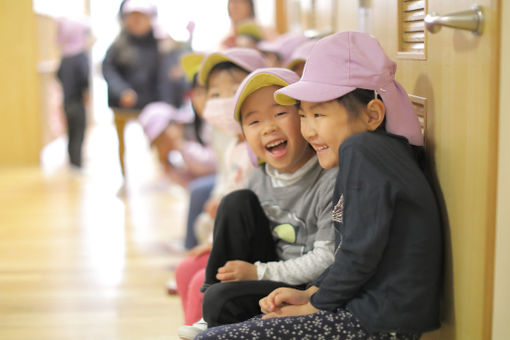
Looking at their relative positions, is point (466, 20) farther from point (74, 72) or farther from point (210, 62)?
point (74, 72)

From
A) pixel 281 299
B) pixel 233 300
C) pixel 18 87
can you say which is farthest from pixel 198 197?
pixel 18 87

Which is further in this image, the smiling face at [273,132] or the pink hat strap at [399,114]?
the smiling face at [273,132]

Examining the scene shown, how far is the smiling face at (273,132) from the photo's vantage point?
1.54m

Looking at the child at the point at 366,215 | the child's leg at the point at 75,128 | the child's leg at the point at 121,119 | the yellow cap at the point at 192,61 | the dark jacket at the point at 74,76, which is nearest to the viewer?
the child at the point at 366,215

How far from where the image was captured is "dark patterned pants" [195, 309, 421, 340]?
122cm

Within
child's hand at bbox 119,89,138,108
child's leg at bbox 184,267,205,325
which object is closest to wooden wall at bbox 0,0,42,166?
child's hand at bbox 119,89,138,108

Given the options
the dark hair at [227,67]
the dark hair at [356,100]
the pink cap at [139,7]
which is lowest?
the dark hair at [356,100]

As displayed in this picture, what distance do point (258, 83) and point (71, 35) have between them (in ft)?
14.0

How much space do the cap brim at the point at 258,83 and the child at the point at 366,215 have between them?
0.59 feet

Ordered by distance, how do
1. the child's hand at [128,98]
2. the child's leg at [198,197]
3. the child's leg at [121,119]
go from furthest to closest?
the child's leg at [121,119]
the child's hand at [128,98]
the child's leg at [198,197]

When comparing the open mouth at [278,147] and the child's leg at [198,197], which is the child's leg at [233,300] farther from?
the child's leg at [198,197]

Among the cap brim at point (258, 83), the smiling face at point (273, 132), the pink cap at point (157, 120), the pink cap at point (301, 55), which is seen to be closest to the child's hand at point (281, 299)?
the smiling face at point (273, 132)

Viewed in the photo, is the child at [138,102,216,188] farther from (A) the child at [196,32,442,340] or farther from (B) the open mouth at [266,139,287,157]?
(A) the child at [196,32,442,340]

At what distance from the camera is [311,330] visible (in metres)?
1.23
